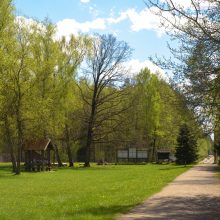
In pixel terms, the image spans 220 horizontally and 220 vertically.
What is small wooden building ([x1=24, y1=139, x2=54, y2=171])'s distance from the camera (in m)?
47.7

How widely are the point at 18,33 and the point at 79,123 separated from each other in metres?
27.5

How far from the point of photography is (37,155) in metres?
49.8

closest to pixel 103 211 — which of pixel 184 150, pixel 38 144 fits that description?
pixel 38 144

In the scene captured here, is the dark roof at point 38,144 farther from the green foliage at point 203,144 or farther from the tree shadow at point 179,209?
the tree shadow at point 179,209

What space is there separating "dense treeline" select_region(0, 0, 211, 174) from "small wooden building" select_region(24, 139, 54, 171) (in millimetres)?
952

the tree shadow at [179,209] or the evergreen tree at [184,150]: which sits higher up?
the evergreen tree at [184,150]

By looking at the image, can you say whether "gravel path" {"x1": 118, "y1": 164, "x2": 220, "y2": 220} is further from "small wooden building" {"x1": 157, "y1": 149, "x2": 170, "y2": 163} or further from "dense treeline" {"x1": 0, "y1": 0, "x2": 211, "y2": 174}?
"small wooden building" {"x1": 157, "y1": 149, "x2": 170, "y2": 163}

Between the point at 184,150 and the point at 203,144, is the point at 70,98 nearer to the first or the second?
the point at 184,150

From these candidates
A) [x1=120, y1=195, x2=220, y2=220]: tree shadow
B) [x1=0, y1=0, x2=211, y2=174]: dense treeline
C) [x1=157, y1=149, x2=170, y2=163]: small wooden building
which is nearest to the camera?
[x1=120, y1=195, x2=220, y2=220]: tree shadow

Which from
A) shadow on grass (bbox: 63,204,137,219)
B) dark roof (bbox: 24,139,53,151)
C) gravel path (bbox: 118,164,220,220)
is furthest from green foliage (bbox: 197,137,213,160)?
dark roof (bbox: 24,139,53,151)

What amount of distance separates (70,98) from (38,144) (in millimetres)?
8119

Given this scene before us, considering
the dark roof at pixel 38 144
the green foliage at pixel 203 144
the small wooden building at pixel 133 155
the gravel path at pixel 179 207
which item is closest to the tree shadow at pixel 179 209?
the gravel path at pixel 179 207

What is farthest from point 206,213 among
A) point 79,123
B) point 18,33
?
point 79,123

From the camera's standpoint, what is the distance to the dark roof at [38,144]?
1927 inches
